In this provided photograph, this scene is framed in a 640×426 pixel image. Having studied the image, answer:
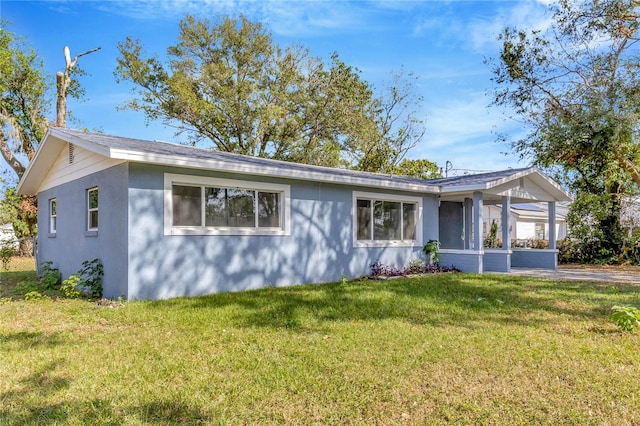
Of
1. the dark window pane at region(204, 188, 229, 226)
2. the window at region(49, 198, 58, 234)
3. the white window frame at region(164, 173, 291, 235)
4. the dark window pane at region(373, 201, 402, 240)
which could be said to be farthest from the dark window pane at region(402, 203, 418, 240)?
the window at region(49, 198, 58, 234)

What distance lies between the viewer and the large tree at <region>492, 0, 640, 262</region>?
1345 cm

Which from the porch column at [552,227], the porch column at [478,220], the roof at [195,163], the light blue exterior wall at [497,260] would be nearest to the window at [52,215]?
the roof at [195,163]

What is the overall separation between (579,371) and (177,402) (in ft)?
12.0

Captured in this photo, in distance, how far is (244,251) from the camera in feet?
28.9

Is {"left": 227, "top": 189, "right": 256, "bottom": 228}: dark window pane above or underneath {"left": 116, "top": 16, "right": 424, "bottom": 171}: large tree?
underneath

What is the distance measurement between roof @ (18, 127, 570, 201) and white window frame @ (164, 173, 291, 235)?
343mm

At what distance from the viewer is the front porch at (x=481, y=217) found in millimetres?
11938

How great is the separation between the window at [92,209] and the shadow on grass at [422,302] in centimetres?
317

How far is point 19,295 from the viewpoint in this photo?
8.70 m

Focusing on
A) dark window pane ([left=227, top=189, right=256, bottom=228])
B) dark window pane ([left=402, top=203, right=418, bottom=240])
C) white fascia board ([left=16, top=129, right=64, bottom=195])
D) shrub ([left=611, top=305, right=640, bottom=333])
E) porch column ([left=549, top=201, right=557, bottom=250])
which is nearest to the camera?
shrub ([left=611, top=305, right=640, bottom=333])

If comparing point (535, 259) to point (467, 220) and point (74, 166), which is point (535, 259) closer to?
point (467, 220)

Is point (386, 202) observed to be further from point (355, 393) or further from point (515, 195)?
point (355, 393)

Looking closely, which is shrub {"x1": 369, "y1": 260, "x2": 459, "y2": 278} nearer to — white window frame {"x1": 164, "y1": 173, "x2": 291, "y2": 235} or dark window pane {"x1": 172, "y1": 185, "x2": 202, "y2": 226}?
white window frame {"x1": 164, "y1": 173, "x2": 291, "y2": 235}

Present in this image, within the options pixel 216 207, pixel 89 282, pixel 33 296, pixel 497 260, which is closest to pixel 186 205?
pixel 216 207
